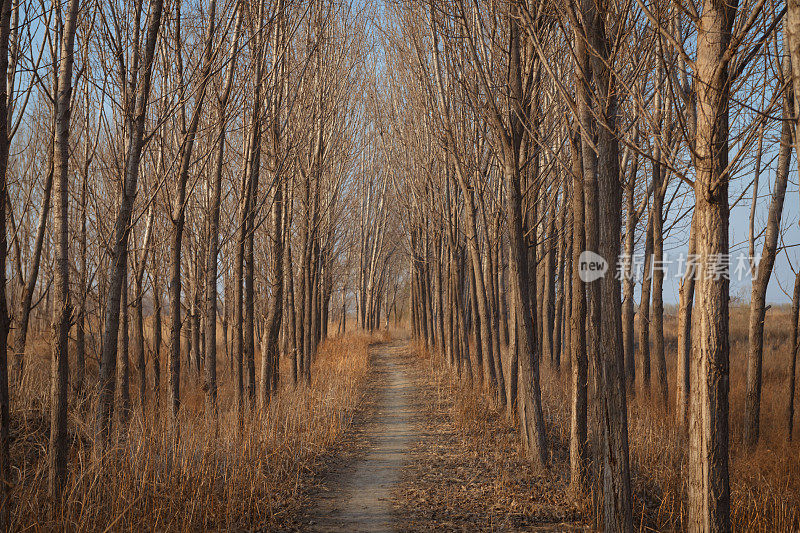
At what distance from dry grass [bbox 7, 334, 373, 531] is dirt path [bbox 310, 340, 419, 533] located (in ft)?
1.03

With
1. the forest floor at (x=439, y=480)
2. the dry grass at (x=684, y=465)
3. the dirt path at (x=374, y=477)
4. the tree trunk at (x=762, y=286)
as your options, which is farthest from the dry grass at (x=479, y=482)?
the tree trunk at (x=762, y=286)

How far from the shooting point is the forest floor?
4.44 meters

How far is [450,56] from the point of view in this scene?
26.6 ft

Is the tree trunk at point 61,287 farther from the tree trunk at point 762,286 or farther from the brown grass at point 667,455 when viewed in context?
the tree trunk at point 762,286

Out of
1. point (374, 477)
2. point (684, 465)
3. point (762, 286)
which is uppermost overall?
point (762, 286)

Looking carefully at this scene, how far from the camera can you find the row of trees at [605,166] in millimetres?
3035

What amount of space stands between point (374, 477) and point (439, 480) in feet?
2.43

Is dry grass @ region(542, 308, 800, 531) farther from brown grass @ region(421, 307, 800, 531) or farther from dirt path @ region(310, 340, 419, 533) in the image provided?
dirt path @ region(310, 340, 419, 533)

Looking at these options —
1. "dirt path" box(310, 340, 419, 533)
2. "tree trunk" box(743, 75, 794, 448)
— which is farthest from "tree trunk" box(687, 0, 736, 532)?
"tree trunk" box(743, 75, 794, 448)

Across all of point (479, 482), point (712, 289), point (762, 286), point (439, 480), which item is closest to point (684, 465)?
point (479, 482)

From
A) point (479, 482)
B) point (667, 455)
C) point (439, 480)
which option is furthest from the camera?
point (667, 455)

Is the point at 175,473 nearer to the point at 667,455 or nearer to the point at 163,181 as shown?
the point at 163,181

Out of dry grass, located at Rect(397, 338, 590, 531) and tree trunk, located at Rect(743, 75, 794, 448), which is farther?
tree trunk, located at Rect(743, 75, 794, 448)

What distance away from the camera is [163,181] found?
16.4 ft
